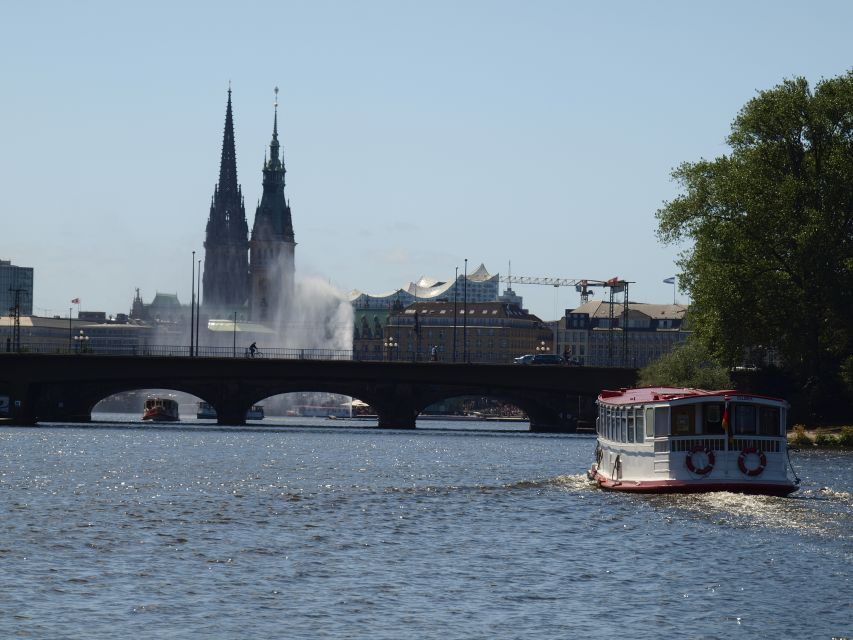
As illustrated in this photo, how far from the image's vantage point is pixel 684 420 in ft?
196

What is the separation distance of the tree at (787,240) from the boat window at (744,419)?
1717 inches

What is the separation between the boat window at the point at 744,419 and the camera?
196 feet

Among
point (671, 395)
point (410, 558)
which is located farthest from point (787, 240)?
point (410, 558)

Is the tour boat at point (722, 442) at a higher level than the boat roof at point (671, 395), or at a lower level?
lower

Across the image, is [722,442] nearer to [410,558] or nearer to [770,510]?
[770,510]

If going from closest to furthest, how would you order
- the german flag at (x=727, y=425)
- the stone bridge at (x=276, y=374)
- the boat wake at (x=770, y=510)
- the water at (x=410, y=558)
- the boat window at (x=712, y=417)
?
the water at (x=410, y=558) < the boat wake at (x=770, y=510) < the german flag at (x=727, y=425) < the boat window at (x=712, y=417) < the stone bridge at (x=276, y=374)

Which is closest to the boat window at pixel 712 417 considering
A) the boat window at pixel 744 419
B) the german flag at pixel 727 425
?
the german flag at pixel 727 425

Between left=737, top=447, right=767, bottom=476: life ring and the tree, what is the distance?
43.8 meters

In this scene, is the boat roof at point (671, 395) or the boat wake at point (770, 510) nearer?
the boat wake at point (770, 510)

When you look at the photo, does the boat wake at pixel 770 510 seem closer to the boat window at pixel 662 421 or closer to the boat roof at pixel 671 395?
the boat window at pixel 662 421

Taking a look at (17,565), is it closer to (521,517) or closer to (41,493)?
(521,517)

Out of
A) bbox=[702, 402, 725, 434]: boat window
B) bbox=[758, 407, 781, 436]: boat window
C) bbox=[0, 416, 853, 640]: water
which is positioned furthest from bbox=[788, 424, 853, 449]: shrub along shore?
bbox=[702, 402, 725, 434]: boat window

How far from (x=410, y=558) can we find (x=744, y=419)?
62.6 feet

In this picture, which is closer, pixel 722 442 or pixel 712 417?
pixel 722 442
